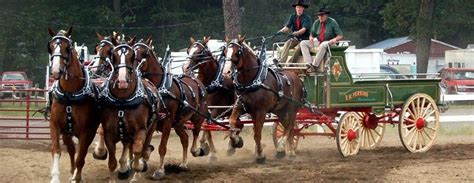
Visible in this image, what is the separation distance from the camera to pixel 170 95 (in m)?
12.4

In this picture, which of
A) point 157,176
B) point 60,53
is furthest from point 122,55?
point 157,176

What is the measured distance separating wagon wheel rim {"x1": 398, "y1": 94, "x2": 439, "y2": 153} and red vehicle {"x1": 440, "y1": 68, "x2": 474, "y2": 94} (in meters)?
17.5

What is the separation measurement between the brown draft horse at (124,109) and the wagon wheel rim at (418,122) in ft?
22.0

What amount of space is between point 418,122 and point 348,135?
1.82m

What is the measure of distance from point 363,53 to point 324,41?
49.1ft

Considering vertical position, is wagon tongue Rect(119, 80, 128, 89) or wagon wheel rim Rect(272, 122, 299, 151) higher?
wagon tongue Rect(119, 80, 128, 89)

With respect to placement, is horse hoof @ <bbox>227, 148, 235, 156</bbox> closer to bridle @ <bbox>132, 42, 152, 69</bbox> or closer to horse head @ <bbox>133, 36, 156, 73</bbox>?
horse head @ <bbox>133, 36, 156, 73</bbox>

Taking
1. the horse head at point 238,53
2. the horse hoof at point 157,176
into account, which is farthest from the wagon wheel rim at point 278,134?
the horse hoof at point 157,176

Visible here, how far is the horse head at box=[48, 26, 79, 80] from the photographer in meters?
10.2

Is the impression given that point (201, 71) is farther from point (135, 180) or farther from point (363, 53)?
point (363, 53)

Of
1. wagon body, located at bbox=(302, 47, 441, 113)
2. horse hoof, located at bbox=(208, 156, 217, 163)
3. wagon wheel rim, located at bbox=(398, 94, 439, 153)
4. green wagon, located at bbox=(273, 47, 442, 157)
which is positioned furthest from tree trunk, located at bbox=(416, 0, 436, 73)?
horse hoof, located at bbox=(208, 156, 217, 163)

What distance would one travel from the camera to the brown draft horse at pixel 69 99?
1039 cm

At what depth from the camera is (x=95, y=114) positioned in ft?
35.6

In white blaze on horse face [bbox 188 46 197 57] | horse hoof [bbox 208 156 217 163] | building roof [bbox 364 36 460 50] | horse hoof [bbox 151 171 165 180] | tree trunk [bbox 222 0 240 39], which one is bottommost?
horse hoof [bbox 151 171 165 180]
